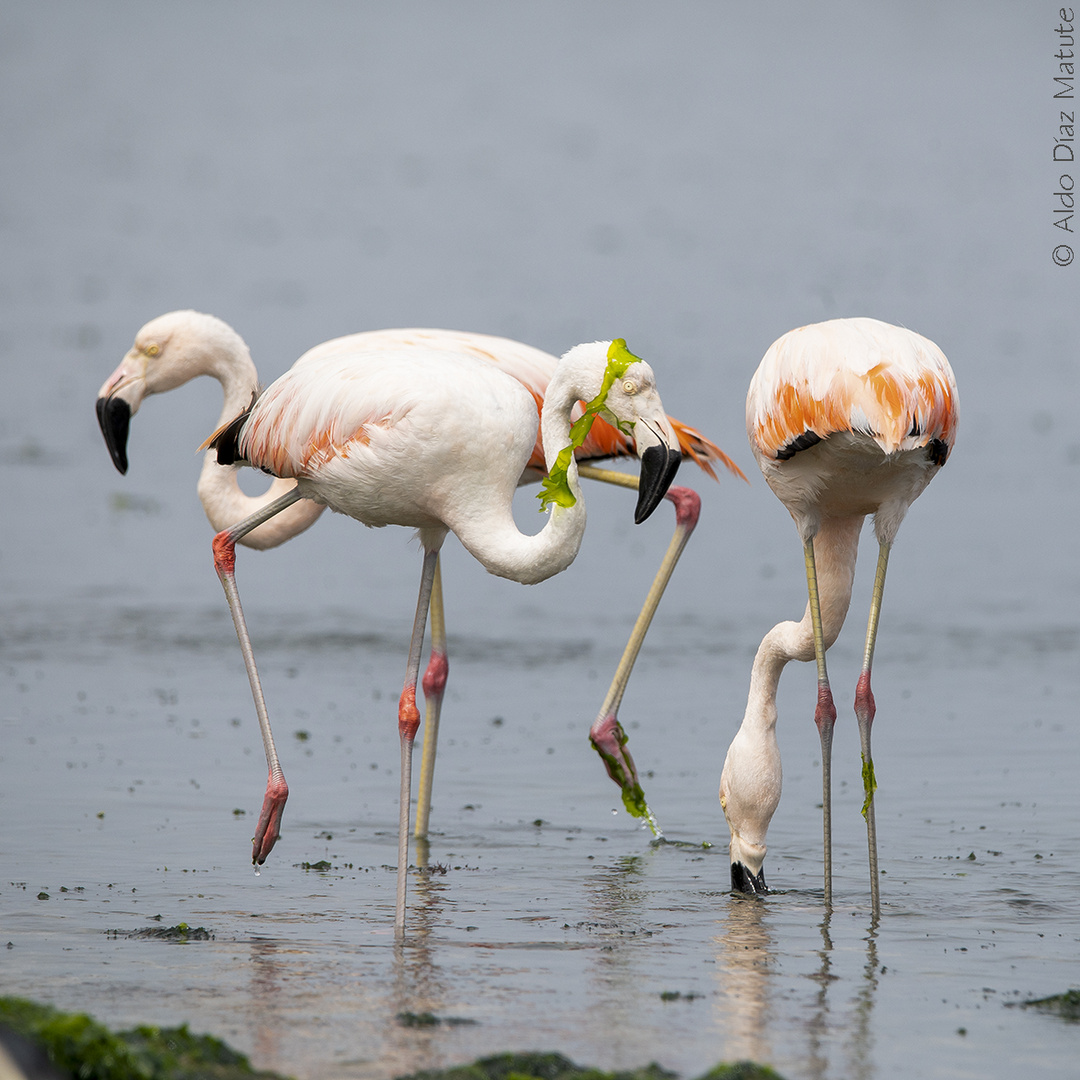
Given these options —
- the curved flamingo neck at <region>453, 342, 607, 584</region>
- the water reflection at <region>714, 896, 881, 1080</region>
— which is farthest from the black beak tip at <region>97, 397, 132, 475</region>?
the water reflection at <region>714, 896, 881, 1080</region>

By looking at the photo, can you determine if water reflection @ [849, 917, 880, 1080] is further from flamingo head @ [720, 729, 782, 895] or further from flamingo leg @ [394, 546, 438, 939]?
flamingo leg @ [394, 546, 438, 939]

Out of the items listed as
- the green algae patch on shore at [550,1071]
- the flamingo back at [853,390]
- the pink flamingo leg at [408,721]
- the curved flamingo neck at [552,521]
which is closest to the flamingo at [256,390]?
the pink flamingo leg at [408,721]

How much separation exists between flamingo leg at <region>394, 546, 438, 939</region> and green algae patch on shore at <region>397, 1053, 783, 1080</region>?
1334 millimetres

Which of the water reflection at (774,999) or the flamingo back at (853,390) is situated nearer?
the water reflection at (774,999)

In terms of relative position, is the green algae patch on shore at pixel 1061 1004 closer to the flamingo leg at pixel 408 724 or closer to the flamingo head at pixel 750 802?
the flamingo head at pixel 750 802

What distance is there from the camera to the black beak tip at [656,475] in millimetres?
4770

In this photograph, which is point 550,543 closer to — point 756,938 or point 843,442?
point 843,442

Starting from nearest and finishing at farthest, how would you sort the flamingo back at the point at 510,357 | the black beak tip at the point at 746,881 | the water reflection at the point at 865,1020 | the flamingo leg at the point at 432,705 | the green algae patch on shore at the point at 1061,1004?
the water reflection at the point at 865,1020 < the green algae patch on shore at the point at 1061,1004 < the black beak tip at the point at 746,881 < the flamingo leg at the point at 432,705 < the flamingo back at the point at 510,357

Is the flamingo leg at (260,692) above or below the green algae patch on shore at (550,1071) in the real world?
above

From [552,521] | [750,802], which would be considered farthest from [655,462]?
Result: [750,802]

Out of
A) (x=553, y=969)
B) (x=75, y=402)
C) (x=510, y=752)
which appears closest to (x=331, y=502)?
(x=553, y=969)

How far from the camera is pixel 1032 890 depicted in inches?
214

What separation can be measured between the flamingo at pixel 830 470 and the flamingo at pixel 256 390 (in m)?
1.00

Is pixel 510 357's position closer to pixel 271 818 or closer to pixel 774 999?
pixel 271 818
